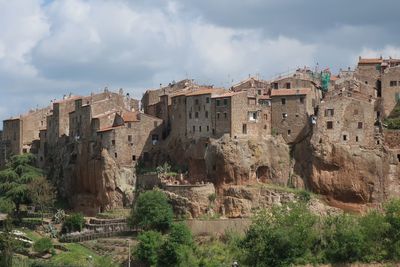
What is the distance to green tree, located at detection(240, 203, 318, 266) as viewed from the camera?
90.8m

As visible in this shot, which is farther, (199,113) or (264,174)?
(199,113)

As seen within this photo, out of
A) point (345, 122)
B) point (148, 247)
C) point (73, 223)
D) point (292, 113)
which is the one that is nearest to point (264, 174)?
point (292, 113)

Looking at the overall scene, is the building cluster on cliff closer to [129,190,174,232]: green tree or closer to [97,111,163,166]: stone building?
[97,111,163,166]: stone building

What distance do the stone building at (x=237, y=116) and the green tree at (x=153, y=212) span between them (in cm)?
914

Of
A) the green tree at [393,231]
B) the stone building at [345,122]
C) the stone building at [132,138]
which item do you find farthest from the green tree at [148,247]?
the green tree at [393,231]

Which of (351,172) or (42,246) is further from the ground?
(351,172)

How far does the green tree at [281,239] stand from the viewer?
90.8 metres

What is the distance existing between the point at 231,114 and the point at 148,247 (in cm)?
1727

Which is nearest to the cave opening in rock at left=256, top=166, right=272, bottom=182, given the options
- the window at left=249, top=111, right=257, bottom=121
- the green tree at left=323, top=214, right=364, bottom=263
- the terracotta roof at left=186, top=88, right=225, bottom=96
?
the window at left=249, top=111, right=257, bottom=121

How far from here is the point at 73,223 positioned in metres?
106

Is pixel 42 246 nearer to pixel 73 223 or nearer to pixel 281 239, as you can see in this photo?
pixel 73 223

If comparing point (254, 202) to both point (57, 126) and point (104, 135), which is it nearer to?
point (104, 135)

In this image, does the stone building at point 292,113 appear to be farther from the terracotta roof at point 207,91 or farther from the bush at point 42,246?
the bush at point 42,246

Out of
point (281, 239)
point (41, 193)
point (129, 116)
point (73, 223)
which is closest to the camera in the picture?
point (281, 239)
